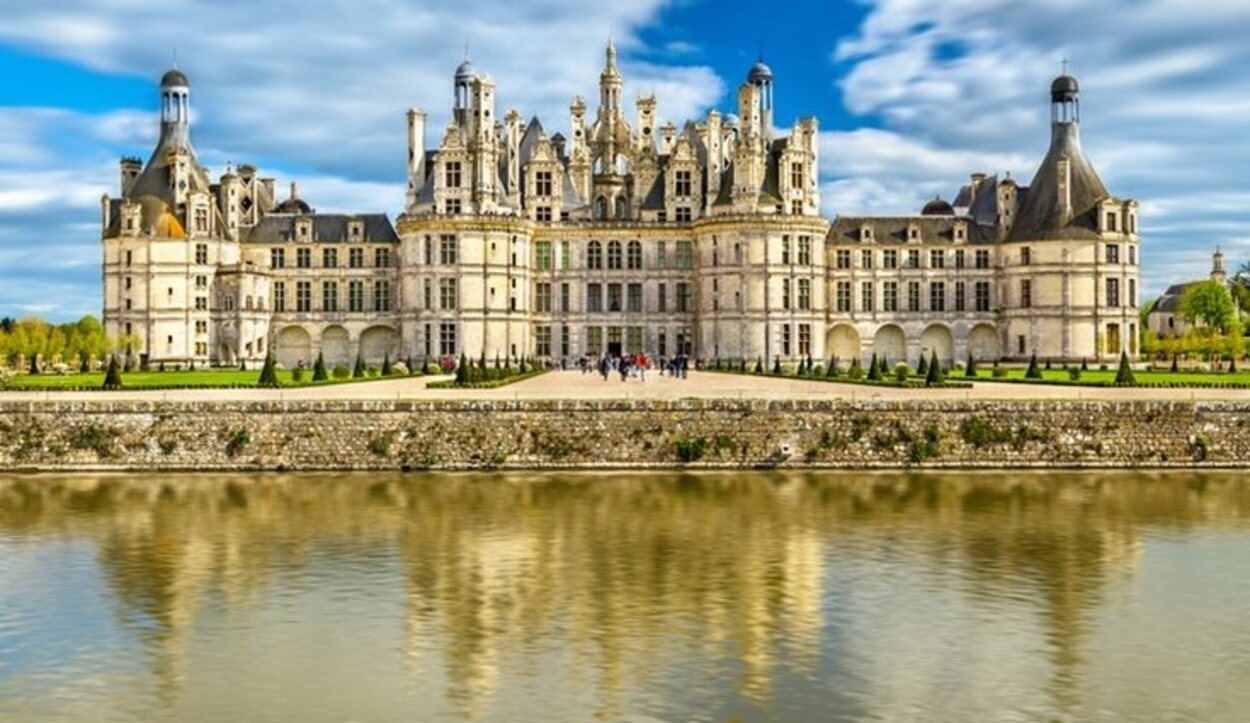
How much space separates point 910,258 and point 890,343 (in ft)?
18.3

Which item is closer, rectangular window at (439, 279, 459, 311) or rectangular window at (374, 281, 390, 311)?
rectangular window at (439, 279, 459, 311)

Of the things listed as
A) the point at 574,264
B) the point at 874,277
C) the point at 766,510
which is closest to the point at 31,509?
the point at 766,510

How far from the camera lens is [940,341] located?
8412 cm

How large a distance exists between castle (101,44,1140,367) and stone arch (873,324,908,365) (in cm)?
13

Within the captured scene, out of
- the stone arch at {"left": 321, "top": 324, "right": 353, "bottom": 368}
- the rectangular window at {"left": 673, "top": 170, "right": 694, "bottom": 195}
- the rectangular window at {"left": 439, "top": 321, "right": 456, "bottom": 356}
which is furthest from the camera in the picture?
the stone arch at {"left": 321, "top": 324, "right": 353, "bottom": 368}

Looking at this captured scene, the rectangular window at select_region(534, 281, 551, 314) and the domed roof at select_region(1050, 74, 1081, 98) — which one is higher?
the domed roof at select_region(1050, 74, 1081, 98)

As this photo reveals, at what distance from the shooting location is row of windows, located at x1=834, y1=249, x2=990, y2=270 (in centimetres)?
8338

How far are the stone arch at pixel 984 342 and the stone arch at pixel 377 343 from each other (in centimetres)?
3664

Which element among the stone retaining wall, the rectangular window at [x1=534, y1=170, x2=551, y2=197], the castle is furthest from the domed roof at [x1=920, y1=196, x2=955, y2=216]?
the stone retaining wall

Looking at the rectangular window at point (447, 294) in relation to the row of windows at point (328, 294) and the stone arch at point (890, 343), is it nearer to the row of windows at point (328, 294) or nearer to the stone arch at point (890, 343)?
the row of windows at point (328, 294)

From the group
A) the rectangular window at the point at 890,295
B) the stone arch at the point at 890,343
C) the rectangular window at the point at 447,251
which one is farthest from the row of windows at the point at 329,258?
the stone arch at the point at 890,343

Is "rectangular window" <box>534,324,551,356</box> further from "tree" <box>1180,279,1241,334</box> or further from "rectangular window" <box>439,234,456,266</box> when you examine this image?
"tree" <box>1180,279,1241,334</box>

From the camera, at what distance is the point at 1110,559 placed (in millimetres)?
24891

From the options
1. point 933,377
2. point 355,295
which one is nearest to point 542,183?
point 355,295
